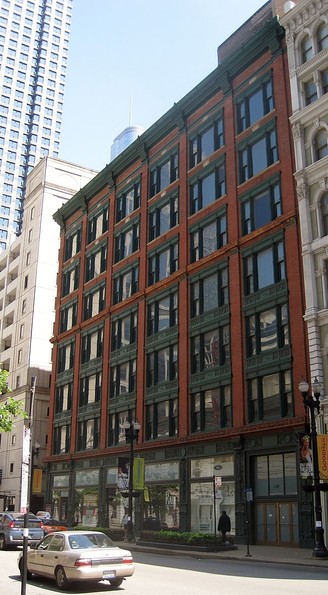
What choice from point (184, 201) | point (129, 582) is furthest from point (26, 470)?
point (184, 201)

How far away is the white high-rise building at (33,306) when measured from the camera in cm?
6366

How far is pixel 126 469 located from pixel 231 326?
1028 cm

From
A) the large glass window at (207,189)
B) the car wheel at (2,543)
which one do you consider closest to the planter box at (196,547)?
the car wheel at (2,543)

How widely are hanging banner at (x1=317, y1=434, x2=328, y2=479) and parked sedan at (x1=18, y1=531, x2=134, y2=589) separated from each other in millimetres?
12653

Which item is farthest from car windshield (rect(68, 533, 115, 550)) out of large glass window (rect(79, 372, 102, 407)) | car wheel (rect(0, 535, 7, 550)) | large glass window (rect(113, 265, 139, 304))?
large glass window (rect(79, 372, 102, 407))

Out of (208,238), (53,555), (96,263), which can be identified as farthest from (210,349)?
(53,555)

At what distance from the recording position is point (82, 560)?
1447cm

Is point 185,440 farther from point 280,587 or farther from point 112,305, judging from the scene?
point 280,587

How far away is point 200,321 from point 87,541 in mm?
24961

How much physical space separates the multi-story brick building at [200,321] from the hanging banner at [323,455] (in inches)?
140

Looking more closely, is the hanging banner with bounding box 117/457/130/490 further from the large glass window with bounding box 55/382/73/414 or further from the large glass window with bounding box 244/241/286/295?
the large glass window with bounding box 55/382/73/414

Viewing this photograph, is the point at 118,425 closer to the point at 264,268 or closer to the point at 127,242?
the point at 127,242

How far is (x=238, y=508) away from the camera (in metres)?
32.9

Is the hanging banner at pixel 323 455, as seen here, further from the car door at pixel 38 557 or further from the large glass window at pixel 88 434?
the large glass window at pixel 88 434
